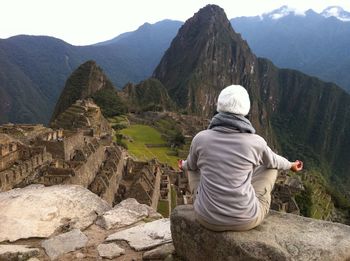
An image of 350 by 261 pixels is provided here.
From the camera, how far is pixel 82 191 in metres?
6.34

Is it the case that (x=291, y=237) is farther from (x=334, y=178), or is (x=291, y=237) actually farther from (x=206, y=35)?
(x=206, y=35)

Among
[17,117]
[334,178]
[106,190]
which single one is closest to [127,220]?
[106,190]

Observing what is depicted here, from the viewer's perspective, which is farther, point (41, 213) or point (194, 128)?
point (194, 128)

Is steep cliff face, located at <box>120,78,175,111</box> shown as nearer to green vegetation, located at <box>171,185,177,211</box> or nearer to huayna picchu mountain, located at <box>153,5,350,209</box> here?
huayna picchu mountain, located at <box>153,5,350,209</box>

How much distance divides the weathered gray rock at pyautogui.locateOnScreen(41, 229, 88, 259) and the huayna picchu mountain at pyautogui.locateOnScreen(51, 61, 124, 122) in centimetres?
7326

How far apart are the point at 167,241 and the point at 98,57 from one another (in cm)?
18116

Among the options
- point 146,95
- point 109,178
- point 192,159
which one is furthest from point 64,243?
point 146,95

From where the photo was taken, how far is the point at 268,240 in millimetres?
3680

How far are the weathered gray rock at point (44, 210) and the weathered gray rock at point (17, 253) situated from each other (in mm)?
409

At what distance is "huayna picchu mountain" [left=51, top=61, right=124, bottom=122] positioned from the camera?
81.2m

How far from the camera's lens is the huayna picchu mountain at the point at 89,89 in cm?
8119

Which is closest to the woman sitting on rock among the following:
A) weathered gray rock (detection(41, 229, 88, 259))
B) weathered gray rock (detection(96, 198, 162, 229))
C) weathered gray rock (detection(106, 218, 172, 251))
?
weathered gray rock (detection(106, 218, 172, 251))

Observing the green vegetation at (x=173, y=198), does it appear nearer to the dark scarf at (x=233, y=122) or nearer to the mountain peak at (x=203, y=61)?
the dark scarf at (x=233, y=122)

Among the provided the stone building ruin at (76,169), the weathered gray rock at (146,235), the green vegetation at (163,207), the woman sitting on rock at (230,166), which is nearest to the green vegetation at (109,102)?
the stone building ruin at (76,169)
